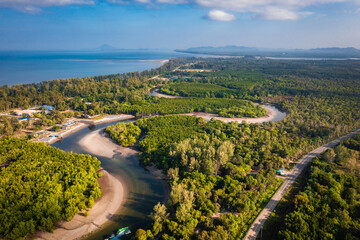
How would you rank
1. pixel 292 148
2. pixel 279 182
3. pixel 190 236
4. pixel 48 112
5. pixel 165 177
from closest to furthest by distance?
pixel 190 236 → pixel 279 182 → pixel 165 177 → pixel 292 148 → pixel 48 112

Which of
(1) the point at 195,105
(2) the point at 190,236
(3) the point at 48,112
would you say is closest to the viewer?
(2) the point at 190,236

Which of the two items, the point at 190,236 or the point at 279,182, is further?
the point at 279,182

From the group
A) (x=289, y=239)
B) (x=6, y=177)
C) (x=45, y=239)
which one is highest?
(x=6, y=177)

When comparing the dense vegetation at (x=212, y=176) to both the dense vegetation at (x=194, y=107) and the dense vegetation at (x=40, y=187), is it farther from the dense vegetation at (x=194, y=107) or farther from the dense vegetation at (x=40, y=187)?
the dense vegetation at (x=194, y=107)

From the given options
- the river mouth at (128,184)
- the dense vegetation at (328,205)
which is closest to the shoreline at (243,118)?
the dense vegetation at (328,205)

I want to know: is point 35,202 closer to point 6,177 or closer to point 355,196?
point 6,177

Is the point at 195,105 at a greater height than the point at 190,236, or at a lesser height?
greater

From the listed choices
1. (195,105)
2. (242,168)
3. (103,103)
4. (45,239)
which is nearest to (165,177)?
(242,168)

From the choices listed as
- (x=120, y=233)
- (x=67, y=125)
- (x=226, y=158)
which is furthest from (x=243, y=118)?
(x=67, y=125)
